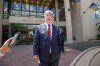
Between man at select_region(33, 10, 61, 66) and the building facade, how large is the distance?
694 inches

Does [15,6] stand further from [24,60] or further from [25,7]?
[24,60]

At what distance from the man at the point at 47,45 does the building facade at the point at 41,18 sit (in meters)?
17.6

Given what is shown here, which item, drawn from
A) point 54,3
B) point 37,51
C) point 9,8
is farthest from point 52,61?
point 54,3

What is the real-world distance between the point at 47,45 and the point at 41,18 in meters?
19.3

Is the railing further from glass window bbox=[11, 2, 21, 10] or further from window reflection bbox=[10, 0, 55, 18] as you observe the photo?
glass window bbox=[11, 2, 21, 10]

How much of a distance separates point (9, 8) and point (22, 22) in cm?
355

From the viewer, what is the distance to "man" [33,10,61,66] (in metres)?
3.07

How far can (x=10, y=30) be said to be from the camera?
2066 centimetres

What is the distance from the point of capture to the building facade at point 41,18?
21.3 meters

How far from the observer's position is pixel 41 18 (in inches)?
875

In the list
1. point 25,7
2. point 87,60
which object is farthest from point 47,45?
point 25,7

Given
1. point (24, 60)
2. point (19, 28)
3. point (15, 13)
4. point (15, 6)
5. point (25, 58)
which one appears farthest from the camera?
point (15, 6)

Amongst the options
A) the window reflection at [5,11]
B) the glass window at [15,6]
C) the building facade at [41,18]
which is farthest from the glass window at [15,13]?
the window reflection at [5,11]

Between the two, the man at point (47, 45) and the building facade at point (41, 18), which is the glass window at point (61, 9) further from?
the man at point (47, 45)
